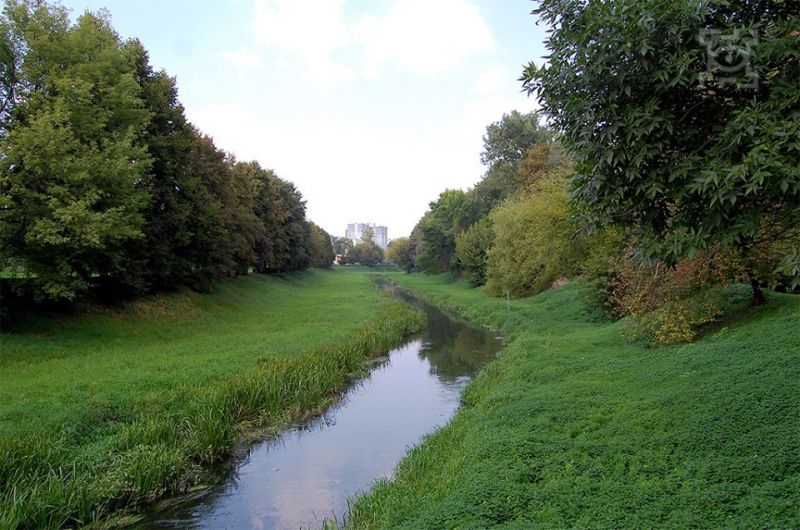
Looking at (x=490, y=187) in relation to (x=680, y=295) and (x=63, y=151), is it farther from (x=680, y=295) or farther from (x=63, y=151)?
(x=63, y=151)

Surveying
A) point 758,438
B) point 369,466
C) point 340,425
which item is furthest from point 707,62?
point 340,425

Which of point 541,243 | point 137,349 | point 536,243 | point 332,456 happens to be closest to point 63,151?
point 137,349

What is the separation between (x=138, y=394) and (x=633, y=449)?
10.7 metres

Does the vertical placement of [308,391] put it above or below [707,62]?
below

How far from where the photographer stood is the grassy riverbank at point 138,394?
851 centimetres

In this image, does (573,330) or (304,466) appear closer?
(304,466)

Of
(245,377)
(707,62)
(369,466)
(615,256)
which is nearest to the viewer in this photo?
(707,62)

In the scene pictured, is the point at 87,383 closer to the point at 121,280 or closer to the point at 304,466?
the point at 304,466

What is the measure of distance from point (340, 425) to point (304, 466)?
8.73 ft

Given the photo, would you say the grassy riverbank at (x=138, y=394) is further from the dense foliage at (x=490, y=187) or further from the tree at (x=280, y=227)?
the dense foliage at (x=490, y=187)

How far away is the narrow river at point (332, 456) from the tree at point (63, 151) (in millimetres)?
9282

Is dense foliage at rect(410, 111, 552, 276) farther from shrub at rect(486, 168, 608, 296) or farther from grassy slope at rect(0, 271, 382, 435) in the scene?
grassy slope at rect(0, 271, 382, 435)

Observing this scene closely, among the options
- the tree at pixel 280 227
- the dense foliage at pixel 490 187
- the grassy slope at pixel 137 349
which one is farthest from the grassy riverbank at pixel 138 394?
the dense foliage at pixel 490 187

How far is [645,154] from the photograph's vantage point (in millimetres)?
5039
